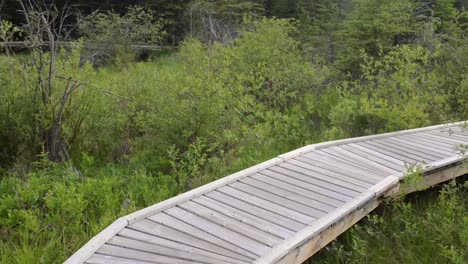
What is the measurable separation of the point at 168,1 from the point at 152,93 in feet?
54.9

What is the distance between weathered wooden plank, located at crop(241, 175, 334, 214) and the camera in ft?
12.6

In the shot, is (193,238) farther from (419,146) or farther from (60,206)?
(419,146)

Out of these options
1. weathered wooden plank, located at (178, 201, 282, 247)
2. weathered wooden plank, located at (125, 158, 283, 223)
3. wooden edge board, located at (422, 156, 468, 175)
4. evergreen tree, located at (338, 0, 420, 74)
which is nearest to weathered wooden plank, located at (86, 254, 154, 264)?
weathered wooden plank, located at (125, 158, 283, 223)

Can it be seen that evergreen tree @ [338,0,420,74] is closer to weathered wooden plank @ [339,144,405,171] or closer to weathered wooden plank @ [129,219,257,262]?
weathered wooden plank @ [339,144,405,171]

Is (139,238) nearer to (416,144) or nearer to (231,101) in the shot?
(231,101)

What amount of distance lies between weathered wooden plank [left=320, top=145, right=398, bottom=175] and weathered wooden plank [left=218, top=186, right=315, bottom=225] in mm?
1542

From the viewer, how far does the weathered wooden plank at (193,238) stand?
120 inches

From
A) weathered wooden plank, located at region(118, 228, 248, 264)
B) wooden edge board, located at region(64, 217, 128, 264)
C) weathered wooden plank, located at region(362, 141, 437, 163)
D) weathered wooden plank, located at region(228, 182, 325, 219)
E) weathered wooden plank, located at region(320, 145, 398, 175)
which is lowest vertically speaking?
weathered wooden plank, located at region(362, 141, 437, 163)

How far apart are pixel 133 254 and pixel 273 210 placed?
4.32 feet

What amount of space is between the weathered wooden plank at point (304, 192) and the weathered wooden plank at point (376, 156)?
130 centimetres

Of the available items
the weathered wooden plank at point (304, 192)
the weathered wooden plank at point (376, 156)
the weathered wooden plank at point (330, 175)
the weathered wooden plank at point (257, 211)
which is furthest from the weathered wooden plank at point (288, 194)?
the weathered wooden plank at point (376, 156)

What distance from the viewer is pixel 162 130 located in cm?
586

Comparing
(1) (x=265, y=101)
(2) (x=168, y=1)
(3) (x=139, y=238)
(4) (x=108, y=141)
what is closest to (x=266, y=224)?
(3) (x=139, y=238)

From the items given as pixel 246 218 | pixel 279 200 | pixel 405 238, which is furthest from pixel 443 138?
pixel 246 218
